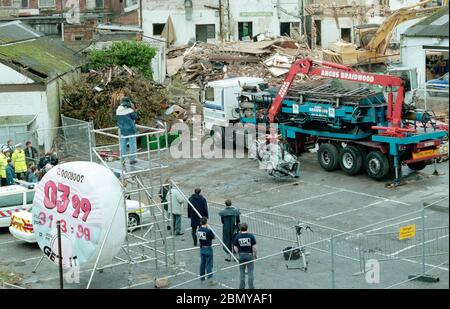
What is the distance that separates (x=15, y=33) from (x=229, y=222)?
77.2 ft

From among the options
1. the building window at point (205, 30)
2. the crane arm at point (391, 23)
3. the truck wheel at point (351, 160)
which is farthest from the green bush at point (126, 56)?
the truck wheel at point (351, 160)

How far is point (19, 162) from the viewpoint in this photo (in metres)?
29.3

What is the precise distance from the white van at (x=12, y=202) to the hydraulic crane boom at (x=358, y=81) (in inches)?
389

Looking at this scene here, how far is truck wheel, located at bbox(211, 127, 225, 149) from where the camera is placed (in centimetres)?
3425

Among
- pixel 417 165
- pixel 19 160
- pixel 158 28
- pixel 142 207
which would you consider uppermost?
pixel 158 28

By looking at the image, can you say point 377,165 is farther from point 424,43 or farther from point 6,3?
point 6,3

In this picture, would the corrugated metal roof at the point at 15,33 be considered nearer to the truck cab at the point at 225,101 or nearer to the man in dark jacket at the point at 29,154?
the man in dark jacket at the point at 29,154

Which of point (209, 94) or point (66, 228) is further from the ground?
point (209, 94)

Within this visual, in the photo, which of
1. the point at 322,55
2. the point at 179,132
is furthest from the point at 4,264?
the point at 322,55

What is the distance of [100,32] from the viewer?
156 ft

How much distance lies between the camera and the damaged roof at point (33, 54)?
34.1 metres

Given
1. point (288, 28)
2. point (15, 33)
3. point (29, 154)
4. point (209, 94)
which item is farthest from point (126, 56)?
point (288, 28)

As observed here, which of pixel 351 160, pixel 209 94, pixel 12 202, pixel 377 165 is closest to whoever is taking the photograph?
pixel 12 202
